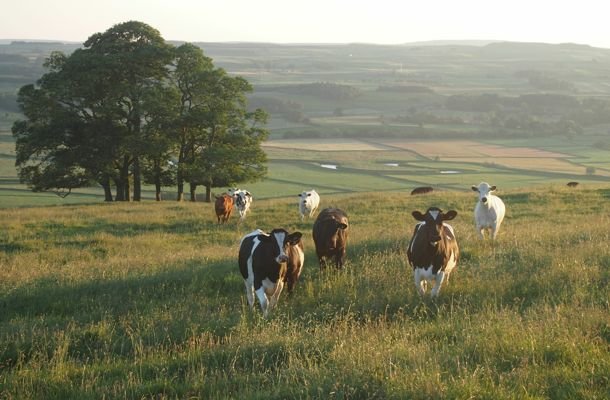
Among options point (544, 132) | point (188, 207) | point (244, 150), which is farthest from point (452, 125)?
point (188, 207)

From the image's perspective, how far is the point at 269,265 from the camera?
11.0 meters

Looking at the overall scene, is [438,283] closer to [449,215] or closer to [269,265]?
[449,215]

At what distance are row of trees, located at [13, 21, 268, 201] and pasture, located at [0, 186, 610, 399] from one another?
1801 centimetres

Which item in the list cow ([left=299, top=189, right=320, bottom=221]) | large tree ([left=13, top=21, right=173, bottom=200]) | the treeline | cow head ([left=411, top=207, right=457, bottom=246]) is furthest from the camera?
the treeline

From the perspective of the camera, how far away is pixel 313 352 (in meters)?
7.54

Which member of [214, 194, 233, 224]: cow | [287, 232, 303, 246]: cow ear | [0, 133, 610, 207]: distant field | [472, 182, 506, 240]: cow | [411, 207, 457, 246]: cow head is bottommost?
[0, 133, 610, 207]: distant field

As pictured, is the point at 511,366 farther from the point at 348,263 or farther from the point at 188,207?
the point at 188,207

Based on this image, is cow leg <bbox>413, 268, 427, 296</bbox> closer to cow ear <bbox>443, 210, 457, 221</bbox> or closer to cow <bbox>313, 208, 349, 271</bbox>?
cow ear <bbox>443, 210, 457, 221</bbox>

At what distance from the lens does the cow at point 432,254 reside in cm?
1118

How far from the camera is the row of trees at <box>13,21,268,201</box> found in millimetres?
34906

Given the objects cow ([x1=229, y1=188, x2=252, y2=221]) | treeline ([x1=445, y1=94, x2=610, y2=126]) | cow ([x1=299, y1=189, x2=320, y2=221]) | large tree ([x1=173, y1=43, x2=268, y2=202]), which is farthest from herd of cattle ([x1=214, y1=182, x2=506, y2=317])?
treeline ([x1=445, y1=94, x2=610, y2=126])

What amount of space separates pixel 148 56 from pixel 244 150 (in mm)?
7351

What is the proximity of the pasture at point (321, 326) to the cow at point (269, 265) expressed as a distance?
302mm

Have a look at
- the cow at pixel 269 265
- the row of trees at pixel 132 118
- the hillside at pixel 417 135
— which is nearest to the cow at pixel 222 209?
the row of trees at pixel 132 118
